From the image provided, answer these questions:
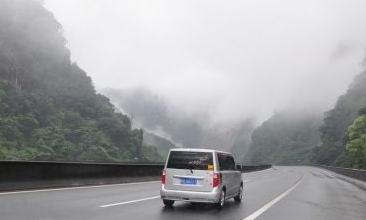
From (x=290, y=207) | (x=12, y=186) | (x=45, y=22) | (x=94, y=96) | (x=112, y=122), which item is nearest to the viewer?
(x=290, y=207)

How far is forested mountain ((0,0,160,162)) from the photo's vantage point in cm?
9212

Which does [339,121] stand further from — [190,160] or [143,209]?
[143,209]

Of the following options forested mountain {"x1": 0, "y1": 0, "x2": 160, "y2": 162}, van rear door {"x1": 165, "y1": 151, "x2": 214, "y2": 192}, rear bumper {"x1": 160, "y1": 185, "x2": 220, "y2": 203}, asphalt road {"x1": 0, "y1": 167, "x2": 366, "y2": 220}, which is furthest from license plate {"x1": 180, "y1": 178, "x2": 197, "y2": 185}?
forested mountain {"x1": 0, "y1": 0, "x2": 160, "y2": 162}

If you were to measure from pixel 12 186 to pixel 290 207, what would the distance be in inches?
330

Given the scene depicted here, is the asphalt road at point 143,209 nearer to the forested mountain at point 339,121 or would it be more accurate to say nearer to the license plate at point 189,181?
the license plate at point 189,181

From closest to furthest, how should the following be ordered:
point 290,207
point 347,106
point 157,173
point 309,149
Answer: point 290,207
point 157,173
point 347,106
point 309,149

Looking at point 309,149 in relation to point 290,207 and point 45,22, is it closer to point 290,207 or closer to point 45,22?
point 45,22

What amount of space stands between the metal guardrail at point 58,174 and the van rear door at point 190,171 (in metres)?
5.24

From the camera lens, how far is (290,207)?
16656mm

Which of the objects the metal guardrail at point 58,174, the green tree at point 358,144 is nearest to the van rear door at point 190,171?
the metal guardrail at point 58,174

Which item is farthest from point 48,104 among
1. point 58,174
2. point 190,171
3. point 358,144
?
point 190,171

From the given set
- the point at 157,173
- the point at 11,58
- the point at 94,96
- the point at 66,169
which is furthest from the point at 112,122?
the point at 66,169

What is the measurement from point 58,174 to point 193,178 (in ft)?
25.2

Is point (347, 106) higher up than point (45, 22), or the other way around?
point (45, 22)
